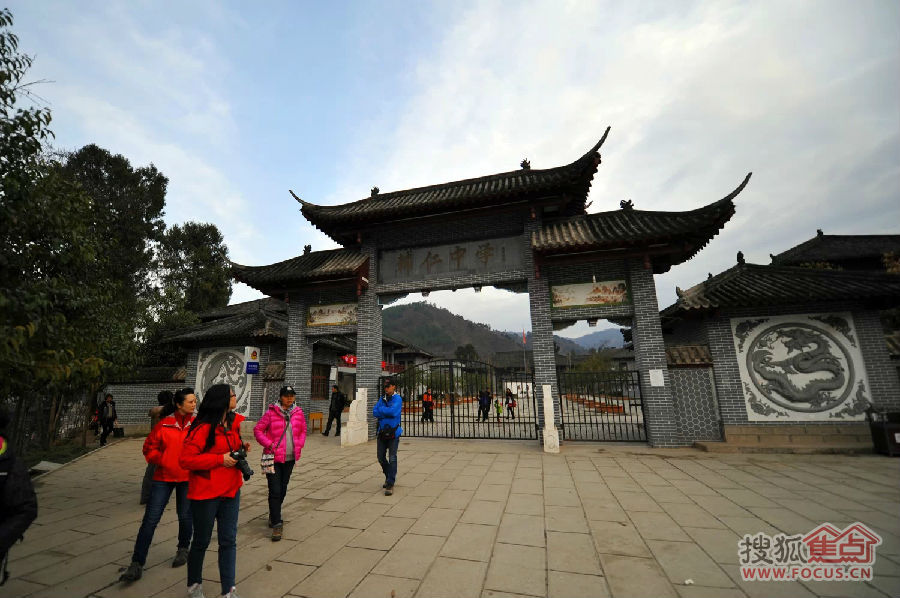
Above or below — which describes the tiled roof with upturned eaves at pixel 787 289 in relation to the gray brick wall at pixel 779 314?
above

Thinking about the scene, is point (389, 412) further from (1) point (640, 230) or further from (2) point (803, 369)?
(2) point (803, 369)

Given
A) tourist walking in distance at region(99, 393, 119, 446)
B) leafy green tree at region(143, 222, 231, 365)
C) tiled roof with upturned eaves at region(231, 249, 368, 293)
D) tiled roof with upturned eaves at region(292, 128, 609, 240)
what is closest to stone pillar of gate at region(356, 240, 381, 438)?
tiled roof with upturned eaves at region(231, 249, 368, 293)

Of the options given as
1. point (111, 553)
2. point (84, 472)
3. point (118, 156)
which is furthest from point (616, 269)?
point (118, 156)

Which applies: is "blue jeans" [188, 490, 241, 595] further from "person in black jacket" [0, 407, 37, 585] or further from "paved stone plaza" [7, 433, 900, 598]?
"person in black jacket" [0, 407, 37, 585]

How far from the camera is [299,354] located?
11.2 metres

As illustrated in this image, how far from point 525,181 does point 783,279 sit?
269 inches

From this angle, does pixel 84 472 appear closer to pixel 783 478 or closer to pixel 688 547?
pixel 688 547

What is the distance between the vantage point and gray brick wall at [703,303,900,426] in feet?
24.5

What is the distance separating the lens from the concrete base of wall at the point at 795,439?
7312 millimetres

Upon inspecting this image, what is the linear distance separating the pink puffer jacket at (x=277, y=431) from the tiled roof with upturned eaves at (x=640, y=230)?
22.3 ft

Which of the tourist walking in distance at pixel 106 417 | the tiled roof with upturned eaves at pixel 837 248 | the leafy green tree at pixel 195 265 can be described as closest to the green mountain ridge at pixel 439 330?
the leafy green tree at pixel 195 265

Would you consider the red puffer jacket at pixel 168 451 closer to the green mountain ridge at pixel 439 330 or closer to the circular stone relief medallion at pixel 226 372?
the circular stone relief medallion at pixel 226 372

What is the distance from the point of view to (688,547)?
340cm

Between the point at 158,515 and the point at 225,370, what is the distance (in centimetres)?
1022
